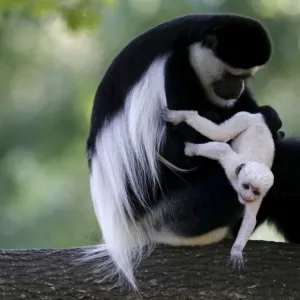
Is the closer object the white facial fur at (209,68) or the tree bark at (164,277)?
the tree bark at (164,277)

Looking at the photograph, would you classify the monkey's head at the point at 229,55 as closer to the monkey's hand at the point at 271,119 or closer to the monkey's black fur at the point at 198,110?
the monkey's black fur at the point at 198,110

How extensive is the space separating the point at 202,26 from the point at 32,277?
1072mm

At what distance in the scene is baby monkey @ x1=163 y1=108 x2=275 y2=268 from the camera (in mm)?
2602

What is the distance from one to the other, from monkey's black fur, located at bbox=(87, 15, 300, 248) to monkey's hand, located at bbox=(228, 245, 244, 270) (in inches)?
6.8

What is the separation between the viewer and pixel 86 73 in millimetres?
6977

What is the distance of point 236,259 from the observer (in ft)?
8.61

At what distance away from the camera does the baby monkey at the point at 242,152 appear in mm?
2602

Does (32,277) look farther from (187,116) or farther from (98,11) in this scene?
(98,11)

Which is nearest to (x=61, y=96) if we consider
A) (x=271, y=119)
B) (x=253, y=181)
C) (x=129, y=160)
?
(x=129, y=160)

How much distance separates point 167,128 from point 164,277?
0.54m

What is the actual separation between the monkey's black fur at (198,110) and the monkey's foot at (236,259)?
18cm

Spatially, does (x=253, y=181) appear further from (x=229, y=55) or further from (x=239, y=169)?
(x=229, y=55)

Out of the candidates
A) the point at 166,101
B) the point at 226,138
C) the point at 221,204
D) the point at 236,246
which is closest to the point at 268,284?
the point at 236,246

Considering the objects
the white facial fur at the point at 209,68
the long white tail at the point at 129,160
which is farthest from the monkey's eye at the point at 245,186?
the white facial fur at the point at 209,68
